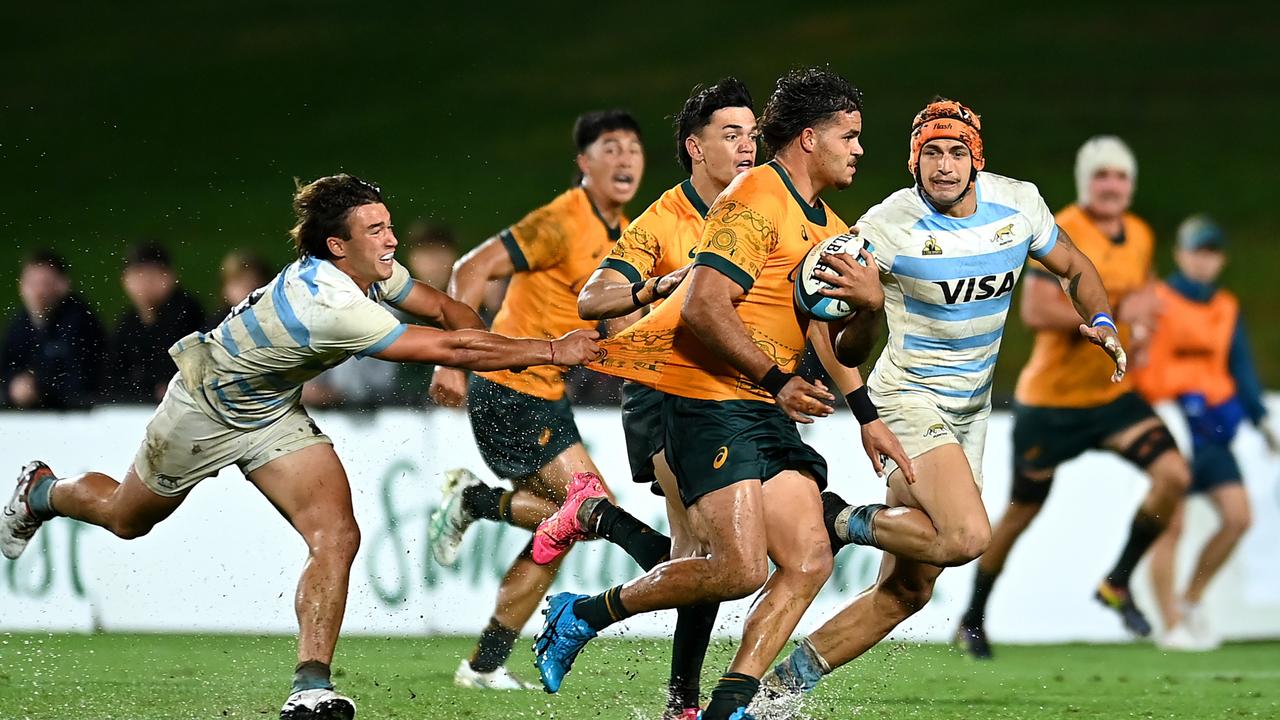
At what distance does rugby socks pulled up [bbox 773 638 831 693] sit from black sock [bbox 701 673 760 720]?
69 centimetres

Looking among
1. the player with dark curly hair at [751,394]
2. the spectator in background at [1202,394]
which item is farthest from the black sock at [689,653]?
the spectator in background at [1202,394]

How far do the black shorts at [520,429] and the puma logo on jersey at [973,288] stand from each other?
2.17m

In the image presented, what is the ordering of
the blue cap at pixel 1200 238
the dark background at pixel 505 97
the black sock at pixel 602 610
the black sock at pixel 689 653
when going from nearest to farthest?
1. the black sock at pixel 602 610
2. the black sock at pixel 689 653
3. the blue cap at pixel 1200 238
4. the dark background at pixel 505 97

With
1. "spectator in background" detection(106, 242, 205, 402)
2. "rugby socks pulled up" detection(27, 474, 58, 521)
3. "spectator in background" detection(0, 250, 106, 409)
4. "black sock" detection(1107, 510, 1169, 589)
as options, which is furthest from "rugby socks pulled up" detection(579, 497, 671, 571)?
"spectator in background" detection(0, 250, 106, 409)

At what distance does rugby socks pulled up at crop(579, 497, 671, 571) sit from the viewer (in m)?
6.66

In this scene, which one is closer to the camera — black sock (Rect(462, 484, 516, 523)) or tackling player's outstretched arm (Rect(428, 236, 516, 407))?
tackling player's outstretched arm (Rect(428, 236, 516, 407))

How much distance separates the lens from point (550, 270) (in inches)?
328

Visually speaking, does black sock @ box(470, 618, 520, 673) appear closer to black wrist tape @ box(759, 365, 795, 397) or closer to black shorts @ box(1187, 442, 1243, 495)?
black wrist tape @ box(759, 365, 795, 397)

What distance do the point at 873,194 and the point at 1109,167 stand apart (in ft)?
48.1

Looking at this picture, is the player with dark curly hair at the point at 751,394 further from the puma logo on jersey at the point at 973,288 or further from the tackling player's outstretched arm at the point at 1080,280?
the tackling player's outstretched arm at the point at 1080,280

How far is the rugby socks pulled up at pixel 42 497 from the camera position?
717 centimetres

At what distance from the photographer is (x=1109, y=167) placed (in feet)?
33.1

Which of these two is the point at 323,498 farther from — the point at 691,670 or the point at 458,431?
the point at 458,431

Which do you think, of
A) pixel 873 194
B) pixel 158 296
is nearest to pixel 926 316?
pixel 158 296
